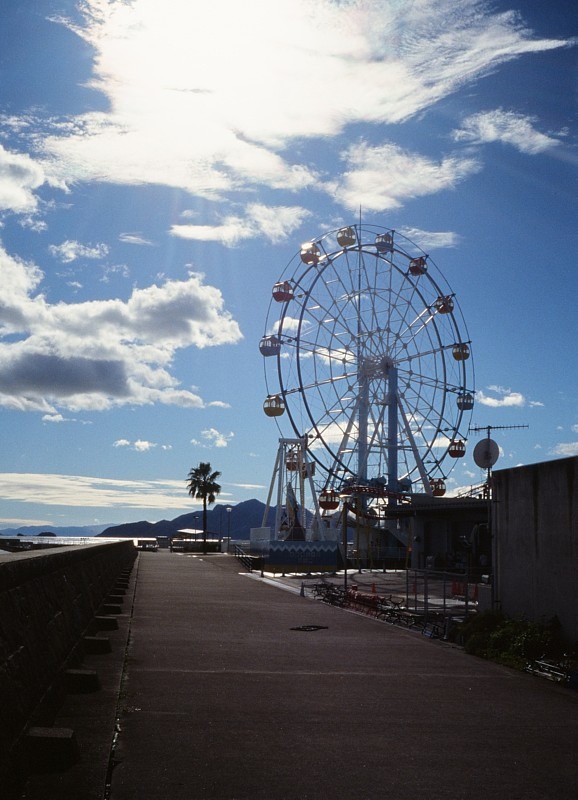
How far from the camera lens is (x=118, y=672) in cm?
1034

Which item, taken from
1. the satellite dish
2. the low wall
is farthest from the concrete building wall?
the satellite dish

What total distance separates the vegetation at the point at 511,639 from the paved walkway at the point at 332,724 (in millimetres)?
349

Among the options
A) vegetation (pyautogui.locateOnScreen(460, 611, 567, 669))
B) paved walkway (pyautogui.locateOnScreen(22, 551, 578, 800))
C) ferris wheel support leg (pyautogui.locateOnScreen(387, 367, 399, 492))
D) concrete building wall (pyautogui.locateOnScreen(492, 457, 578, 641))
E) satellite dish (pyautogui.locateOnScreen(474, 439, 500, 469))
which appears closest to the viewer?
paved walkway (pyautogui.locateOnScreen(22, 551, 578, 800))

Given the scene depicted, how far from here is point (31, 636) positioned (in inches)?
Answer: 252

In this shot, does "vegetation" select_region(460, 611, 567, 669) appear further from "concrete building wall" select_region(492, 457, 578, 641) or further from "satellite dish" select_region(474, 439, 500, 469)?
"satellite dish" select_region(474, 439, 500, 469)

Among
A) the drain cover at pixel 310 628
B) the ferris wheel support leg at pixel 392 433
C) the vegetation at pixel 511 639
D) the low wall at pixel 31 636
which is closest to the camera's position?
the low wall at pixel 31 636

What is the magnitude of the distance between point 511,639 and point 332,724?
6.08 metres

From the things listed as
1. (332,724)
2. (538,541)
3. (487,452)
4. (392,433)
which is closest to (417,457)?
(392,433)

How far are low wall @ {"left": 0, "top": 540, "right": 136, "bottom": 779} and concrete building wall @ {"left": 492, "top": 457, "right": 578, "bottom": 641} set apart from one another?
288 inches

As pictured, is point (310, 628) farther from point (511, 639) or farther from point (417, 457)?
point (417, 457)

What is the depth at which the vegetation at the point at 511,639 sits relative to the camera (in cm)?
1237

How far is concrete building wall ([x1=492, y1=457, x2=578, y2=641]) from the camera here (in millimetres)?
12641

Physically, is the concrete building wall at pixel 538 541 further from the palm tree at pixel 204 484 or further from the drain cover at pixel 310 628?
the palm tree at pixel 204 484

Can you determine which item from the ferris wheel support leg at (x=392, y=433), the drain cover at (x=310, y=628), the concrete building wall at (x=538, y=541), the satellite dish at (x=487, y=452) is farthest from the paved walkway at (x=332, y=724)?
the ferris wheel support leg at (x=392, y=433)
